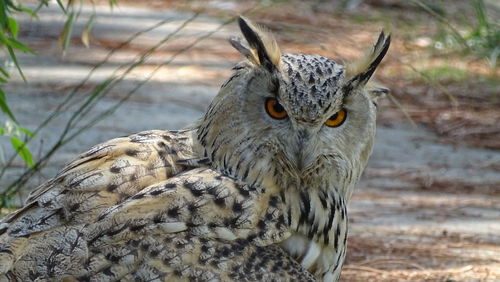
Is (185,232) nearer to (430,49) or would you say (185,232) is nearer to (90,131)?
(90,131)

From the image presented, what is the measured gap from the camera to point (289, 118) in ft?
14.8

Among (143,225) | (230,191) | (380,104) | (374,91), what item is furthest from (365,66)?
(380,104)

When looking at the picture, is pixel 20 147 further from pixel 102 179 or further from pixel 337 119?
pixel 337 119

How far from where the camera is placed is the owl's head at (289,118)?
4473 mm

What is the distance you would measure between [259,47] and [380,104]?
5261 millimetres

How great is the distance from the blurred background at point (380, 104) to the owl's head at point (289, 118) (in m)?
0.51

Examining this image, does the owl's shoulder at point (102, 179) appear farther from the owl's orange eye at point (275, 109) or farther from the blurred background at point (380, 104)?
the blurred background at point (380, 104)

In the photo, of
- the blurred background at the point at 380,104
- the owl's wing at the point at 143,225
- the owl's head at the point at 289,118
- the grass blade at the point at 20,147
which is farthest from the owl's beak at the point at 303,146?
the grass blade at the point at 20,147

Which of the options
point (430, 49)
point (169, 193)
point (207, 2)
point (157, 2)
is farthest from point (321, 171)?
point (157, 2)

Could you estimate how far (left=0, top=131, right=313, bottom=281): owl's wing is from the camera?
4137 millimetres

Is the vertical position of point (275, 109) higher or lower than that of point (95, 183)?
higher

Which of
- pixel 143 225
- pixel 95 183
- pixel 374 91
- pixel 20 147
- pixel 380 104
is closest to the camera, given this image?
pixel 143 225

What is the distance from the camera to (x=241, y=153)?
15.2 feet

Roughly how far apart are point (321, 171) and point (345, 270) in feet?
5.11
